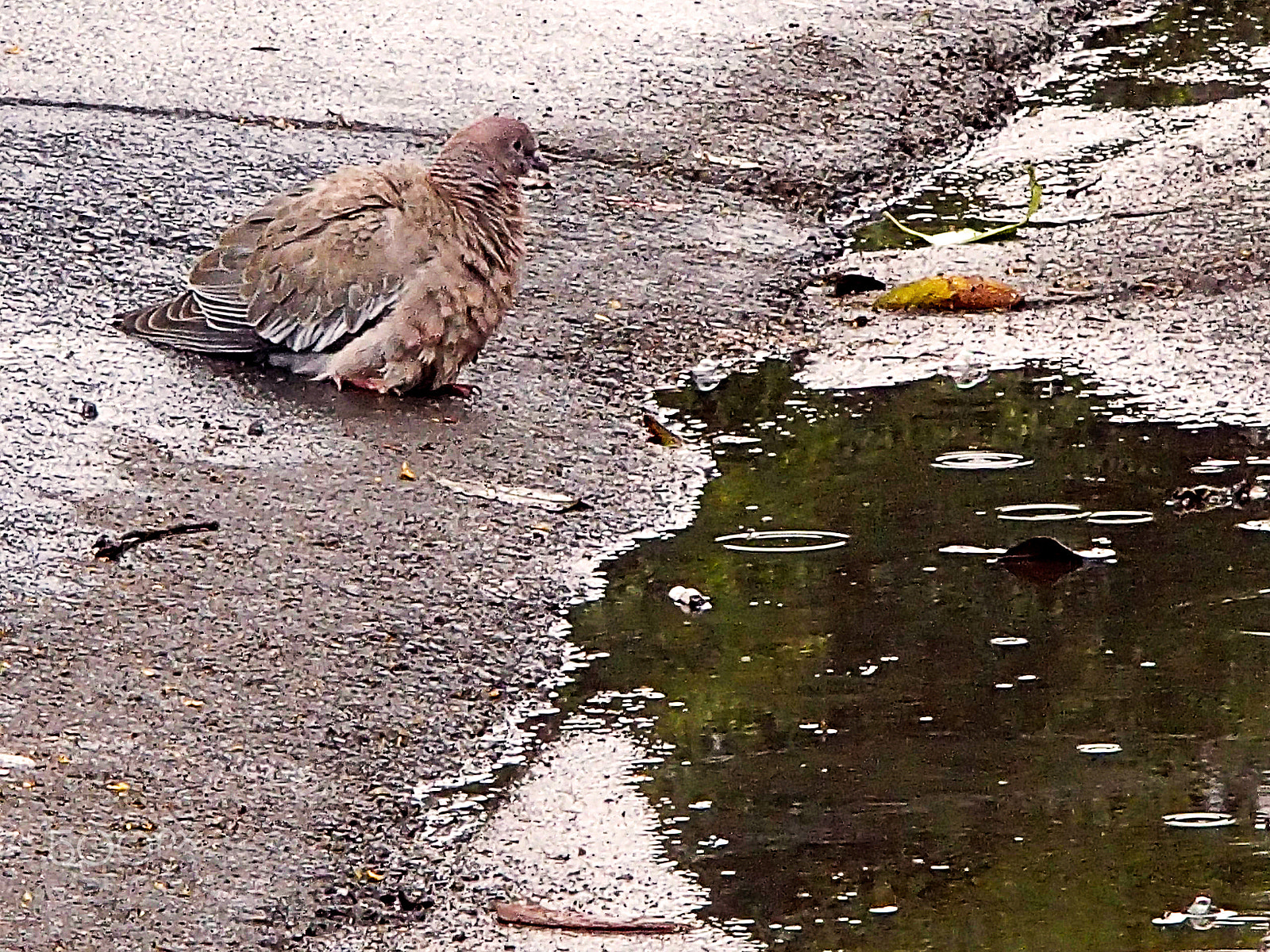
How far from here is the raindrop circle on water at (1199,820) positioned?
3.84 metres

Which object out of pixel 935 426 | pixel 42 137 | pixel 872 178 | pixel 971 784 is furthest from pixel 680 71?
pixel 971 784

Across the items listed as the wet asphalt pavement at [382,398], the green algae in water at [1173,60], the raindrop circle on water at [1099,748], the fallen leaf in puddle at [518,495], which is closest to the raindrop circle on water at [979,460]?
the wet asphalt pavement at [382,398]

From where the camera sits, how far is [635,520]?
210 inches

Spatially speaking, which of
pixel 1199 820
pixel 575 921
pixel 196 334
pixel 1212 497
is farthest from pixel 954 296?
pixel 575 921

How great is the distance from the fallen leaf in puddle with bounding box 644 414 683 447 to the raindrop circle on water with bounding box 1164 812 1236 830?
216 cm

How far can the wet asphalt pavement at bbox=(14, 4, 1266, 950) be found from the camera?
3.91 metres

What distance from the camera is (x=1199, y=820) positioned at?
12.7 ft

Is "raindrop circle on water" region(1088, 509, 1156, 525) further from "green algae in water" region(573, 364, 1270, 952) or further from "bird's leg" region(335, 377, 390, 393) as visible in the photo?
"bird's leg" region(335, 377, 390, 393)

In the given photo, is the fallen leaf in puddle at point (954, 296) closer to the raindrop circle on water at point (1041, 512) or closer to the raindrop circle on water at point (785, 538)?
the raindrop circle on water at point (1041, 512)

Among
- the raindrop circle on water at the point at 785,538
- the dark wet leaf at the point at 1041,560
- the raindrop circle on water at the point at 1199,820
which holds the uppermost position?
the dark wet leaf at the point at 1041,560

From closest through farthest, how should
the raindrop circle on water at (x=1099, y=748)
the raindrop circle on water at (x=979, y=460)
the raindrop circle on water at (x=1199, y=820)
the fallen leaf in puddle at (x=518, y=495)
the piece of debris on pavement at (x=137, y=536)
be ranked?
the raindrop circle on water at (x=1199, y=820) → the raindrop circle on water at (x=1099, y=748) → the piece of debris on pavement at (x=137, y=536) → the fallen leaf in puddle at (x=518, y=495) → the raindrop circle on water at (x=979, y=460)

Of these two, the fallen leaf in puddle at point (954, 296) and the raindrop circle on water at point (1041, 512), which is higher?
the fallen leaf in puddle at point (954, 296)

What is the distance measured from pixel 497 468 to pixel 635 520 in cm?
40

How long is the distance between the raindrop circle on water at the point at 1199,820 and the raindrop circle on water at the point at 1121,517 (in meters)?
1.32
